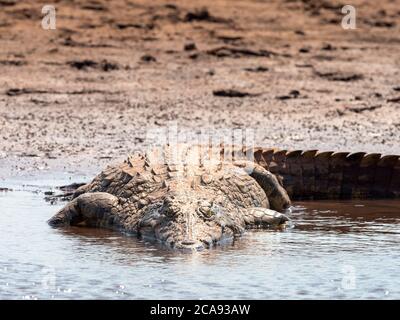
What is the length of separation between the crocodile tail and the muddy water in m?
0.88

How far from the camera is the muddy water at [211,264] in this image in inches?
281

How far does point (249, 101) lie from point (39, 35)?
4377mm

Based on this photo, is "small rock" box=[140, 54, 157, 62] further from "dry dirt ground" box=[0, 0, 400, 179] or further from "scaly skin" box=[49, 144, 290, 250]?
"scaly skin" box=[49, 144, 290, 250]

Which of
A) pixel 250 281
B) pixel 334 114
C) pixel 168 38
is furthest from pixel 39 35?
pixel 250 281

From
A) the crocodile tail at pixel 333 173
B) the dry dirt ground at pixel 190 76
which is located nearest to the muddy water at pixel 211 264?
the crocodile tail at pixel 333 173

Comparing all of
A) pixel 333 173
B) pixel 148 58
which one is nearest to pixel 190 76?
pixel 148 58

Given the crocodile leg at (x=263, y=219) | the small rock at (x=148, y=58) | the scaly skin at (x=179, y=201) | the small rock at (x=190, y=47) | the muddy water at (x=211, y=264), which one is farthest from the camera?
the small rock at (x=190, y=47)

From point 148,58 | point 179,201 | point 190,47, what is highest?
point 190,47

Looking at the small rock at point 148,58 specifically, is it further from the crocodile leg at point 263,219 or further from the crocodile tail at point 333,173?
the crocodile leg at point 263,219

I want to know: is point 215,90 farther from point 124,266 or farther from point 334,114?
point 124,266

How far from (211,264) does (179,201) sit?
2.91 ft

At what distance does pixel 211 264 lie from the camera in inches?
301

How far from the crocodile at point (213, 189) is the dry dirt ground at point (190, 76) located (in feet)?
8.47

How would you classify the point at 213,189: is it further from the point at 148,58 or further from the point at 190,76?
the point at 148,58
